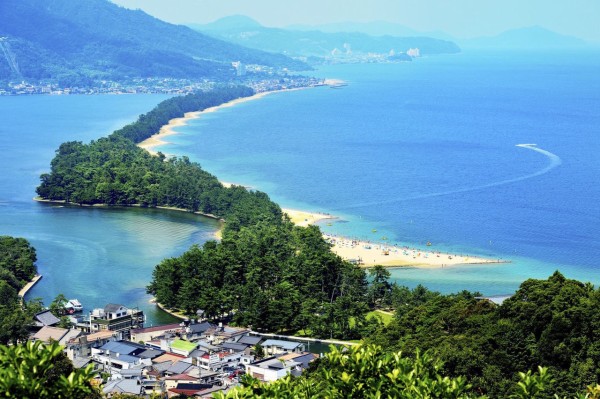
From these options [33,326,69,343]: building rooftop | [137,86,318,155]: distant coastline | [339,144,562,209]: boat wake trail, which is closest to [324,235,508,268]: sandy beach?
[339,144,562,209]: boat wake trail

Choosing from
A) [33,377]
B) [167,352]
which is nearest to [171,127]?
[167,352]

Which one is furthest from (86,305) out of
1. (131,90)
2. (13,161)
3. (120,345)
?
(131,90)

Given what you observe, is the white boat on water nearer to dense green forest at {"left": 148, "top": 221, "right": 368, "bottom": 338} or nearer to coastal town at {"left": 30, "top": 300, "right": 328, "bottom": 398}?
coastal town at {"left": 30, "top": 300, "right": 328, "bottom": 398}

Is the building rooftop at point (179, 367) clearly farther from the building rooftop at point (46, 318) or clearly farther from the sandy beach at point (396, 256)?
the sandy beach at point (396, 256)

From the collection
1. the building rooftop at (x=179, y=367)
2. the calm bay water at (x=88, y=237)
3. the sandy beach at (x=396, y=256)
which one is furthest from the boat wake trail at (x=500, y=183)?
the building rooftop at (x=179, y=367)

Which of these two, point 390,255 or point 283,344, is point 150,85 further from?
point 283,344

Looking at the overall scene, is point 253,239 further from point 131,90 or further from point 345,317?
point 131,90
